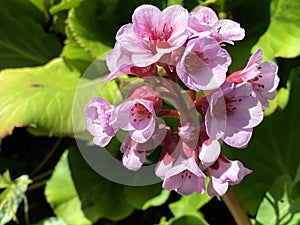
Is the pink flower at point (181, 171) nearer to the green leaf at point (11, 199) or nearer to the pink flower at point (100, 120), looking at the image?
the pink flower at point (100, 120)

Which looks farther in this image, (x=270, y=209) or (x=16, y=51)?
(x=16, y=51)

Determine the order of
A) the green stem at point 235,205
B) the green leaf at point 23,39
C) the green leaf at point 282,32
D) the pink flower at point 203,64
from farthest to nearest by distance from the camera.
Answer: the green leaf at point 23,39 < the green leaf at point 282,32 < the green stem at point 235,205 < the pink flower at point 203,64

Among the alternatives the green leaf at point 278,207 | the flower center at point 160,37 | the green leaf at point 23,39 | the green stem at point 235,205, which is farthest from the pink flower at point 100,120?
the green leaf at point 23,39

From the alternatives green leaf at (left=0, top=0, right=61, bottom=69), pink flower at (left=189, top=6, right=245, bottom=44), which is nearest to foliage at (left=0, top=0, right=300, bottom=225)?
green leaf at (left=0, top=0, right=61, bottom=69)

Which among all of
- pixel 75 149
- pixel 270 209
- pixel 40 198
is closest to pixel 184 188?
pixel 270 209

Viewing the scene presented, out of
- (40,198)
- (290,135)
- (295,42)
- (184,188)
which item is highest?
(184,188)

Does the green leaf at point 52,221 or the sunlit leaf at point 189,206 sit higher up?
the sunlit leaf at point 189,206

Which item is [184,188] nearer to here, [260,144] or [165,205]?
[260,144]

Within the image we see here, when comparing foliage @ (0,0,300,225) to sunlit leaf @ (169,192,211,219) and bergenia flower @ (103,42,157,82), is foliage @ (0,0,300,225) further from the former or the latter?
bergenia flower @ (103,42,157,82)
